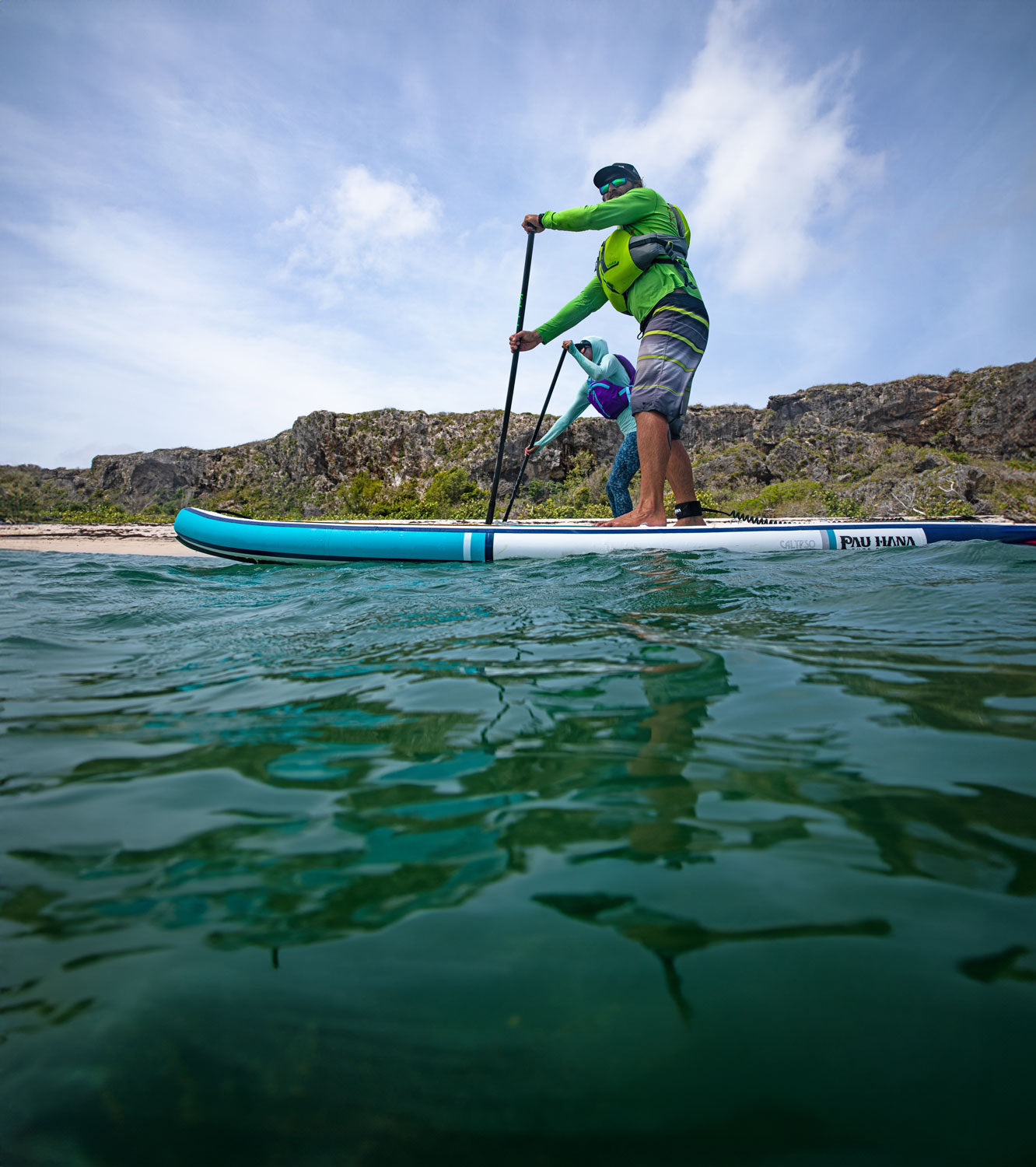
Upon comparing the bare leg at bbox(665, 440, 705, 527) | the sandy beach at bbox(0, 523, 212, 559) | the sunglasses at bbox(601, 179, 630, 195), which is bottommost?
the sandy beach at bbox(0, 523, 212, 559)

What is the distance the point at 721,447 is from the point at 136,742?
2645 cm

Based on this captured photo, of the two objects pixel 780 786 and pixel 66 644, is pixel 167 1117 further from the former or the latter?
pixel 66 644

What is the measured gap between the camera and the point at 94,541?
6.56 metres

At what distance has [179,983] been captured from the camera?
2.18 feet

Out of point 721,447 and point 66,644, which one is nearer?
point 66,644

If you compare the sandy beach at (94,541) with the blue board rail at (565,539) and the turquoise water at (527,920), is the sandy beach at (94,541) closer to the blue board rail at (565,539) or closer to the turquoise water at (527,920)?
the blue board rail at (565,539)

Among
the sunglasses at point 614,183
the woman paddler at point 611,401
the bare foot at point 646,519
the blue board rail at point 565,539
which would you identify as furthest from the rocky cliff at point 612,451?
the blue board rail at point 565,539

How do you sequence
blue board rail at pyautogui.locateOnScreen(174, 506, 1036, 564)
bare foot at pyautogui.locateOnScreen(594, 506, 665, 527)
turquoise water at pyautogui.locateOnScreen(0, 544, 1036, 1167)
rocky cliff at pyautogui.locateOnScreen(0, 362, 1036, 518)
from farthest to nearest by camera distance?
1. rocky cliff at pyautogui.locateOnScreen(0, 362, 1036, 518)
2. bare foot at pyautogui.locateOnScreen(594, 506, 665, 527)
3. blue board rail at pyautogui.locateOnScreen(174, 506, 1036, 564)
4. turquoise water at pyautogui.locateOnScreen(0, 544, 1036, 1167)

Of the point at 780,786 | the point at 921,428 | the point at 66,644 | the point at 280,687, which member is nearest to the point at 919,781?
the point at 780,786

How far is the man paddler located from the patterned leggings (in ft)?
4.29

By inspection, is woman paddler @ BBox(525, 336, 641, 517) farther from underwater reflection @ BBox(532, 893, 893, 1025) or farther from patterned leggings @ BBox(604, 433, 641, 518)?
underwater reflection @ BBox(532, 893, 893, 1025)

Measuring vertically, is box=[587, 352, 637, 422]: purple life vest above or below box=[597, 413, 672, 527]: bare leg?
above

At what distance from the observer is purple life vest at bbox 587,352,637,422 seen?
22.7ft

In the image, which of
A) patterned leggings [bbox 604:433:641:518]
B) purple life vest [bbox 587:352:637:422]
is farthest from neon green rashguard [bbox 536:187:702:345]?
purple life vest [bbox 587:352:637:422]
